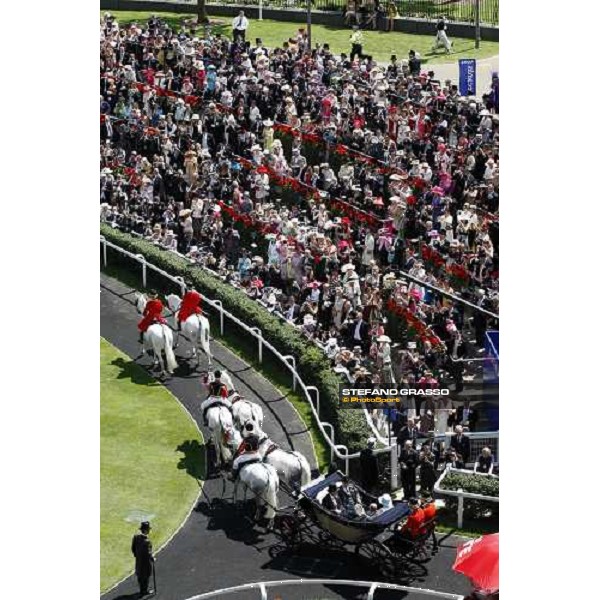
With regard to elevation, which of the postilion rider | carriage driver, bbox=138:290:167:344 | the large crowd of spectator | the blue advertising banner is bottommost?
the postilion rider

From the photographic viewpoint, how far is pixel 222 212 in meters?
36.5

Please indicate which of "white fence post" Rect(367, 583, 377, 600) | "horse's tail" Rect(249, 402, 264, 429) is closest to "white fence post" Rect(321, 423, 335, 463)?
"horse's tail" Rect(249, 402, 264, 429)

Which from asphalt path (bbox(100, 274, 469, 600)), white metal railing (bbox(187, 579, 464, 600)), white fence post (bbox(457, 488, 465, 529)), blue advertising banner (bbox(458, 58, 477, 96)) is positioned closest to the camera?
white metal railing (bbox(187, 579, 464, 600))

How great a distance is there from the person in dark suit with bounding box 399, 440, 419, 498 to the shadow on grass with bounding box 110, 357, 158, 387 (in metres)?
5.68

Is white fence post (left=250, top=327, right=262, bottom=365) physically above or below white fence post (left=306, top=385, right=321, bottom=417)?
above

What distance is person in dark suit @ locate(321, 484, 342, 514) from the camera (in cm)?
2694

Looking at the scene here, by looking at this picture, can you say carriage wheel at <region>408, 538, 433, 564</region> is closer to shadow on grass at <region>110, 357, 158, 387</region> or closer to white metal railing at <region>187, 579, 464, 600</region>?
white metal railing at <region>187, 579, 464, 600</region>

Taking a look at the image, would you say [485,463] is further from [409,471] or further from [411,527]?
[411,527]

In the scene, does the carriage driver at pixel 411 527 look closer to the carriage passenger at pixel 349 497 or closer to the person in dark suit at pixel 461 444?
the carriage passenger at pixel 349 497

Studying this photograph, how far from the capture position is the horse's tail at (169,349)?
31953 mm

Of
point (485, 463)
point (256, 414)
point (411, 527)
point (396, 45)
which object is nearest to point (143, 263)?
point (396, 45)

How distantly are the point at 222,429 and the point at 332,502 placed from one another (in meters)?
2.71
